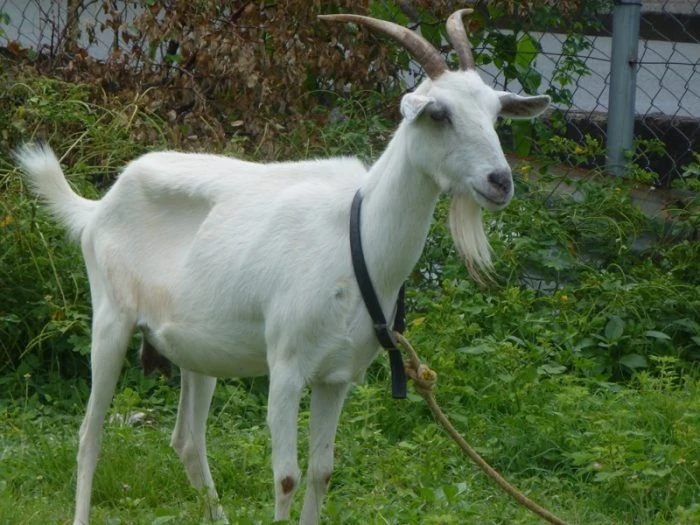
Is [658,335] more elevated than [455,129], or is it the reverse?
[455,129]

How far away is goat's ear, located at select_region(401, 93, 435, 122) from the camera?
390cm

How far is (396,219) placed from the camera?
13.6 feet

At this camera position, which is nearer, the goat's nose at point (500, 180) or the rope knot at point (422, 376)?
the goat's nose at point (500, 180)

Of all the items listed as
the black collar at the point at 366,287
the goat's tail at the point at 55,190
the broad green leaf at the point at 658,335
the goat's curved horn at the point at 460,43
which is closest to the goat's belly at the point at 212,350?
the black collar at the point at 366,287

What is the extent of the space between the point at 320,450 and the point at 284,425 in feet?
0.71

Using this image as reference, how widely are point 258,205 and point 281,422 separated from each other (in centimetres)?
73

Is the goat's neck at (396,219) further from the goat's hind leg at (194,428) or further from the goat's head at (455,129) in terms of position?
Answer: the goat's hind leg at (194,428)

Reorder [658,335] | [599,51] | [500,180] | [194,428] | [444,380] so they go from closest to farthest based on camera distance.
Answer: [500,180], [194,428], [444,380], [658,335], [599,51]

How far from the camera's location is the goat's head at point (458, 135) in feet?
12.8

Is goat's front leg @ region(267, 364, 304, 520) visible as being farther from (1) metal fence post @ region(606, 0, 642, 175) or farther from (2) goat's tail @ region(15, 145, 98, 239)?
(1) metal fence post @ region(606, 0, 642, 175)

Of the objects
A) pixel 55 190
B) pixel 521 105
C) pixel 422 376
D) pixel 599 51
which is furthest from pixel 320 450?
pixel 599 51

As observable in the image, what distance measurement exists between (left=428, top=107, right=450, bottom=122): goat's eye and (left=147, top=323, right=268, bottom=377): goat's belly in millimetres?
928

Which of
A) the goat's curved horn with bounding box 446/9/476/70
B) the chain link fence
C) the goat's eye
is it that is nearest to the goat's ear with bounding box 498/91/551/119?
the goat's curved horn with bounding box 446/9/476/70

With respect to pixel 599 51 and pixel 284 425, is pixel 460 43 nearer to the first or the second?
pixel 284 425
